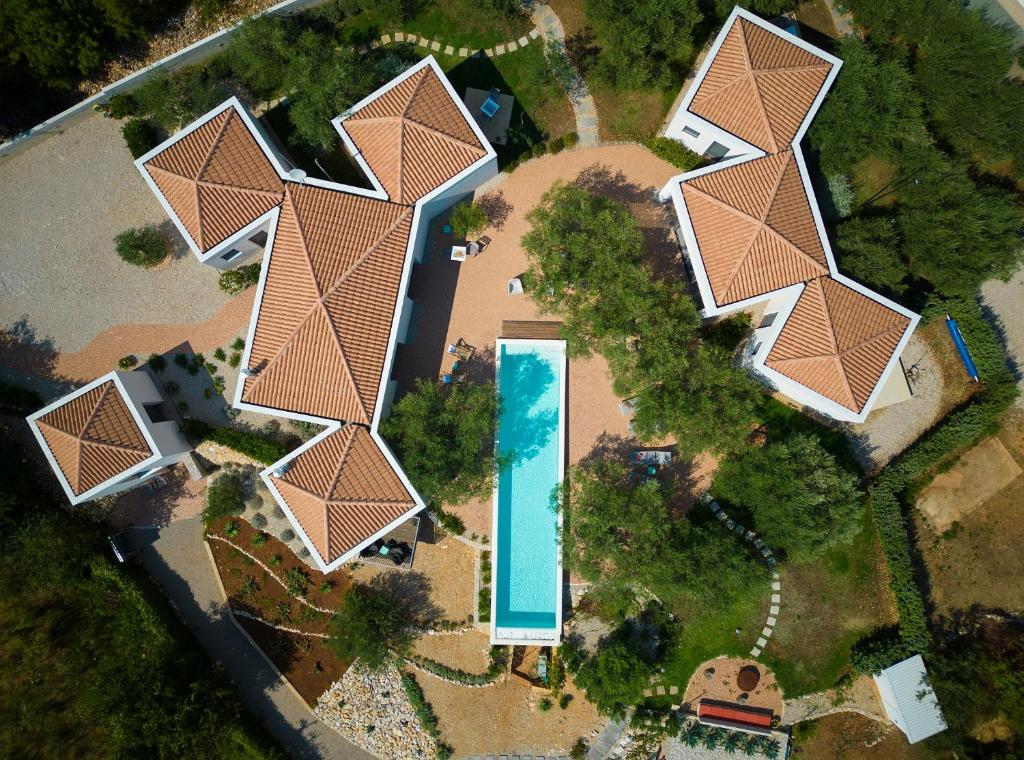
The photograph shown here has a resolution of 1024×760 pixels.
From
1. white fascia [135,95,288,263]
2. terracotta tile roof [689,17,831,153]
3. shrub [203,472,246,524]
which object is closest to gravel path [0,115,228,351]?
white fascia [135,95,288,263]

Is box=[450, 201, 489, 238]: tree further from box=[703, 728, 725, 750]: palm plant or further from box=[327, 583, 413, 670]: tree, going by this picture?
box=[703, 728, 725, 750]: palm plant

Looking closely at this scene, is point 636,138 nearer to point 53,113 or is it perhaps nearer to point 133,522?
point 53,113

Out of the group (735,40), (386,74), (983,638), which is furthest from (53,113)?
(983,638)

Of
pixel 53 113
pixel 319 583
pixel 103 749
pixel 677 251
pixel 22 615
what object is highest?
pixel 53 113

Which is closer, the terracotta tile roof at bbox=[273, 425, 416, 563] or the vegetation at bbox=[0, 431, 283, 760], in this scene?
the terracotta tile roof at bbox=[273, 425, 416, 563]

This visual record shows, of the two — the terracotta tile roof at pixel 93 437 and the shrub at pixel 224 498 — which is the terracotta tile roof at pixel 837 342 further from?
the terracotta tile roof at pixel 93 437
